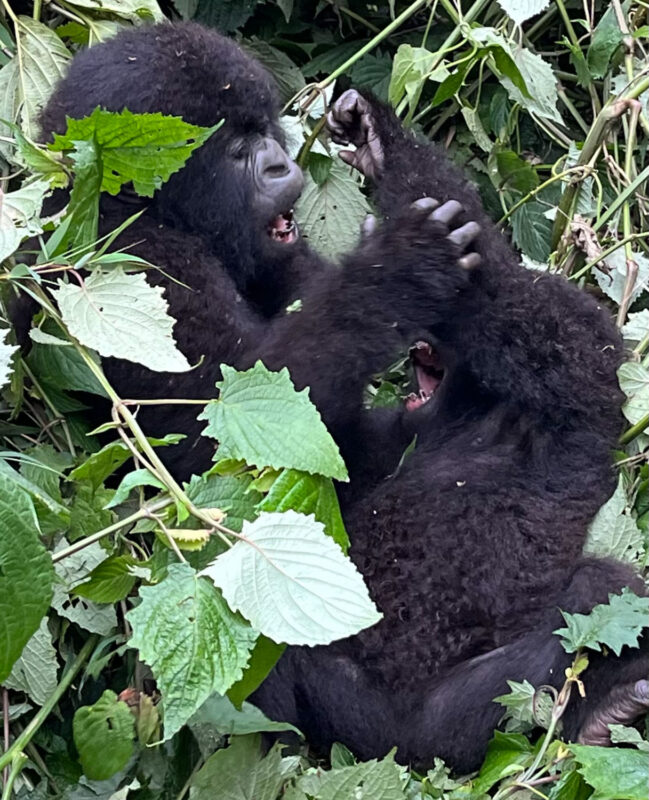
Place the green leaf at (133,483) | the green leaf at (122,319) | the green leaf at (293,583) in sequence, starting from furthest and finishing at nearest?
the green leaf at (122,319) < the green leaf at (133,483) < the green leaf at (293,583)

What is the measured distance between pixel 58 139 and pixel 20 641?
70 centimetres

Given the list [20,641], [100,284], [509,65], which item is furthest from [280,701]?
[509,65]

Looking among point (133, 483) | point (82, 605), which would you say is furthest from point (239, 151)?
point (133, 483)

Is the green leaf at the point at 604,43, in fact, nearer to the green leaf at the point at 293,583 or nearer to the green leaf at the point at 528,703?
the green leaf at the point at 528,703

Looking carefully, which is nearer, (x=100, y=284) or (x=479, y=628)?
(x=100, y=284)

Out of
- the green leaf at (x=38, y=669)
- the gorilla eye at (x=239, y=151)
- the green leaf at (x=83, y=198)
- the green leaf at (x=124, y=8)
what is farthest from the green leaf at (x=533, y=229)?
the green leaf at (x=38, y=669)

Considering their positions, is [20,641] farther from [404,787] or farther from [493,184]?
[493,184]

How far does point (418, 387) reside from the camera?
7.14ft

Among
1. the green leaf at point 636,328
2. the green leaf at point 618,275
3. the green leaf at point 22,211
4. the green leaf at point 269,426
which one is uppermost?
the green leaf at point 22,211

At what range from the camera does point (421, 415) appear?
2078mm

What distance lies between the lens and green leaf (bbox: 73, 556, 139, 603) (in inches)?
59.5

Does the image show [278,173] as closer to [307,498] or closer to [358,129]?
[358,129]

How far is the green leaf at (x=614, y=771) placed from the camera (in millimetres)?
1345

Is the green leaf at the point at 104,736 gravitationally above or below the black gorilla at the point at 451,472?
below
